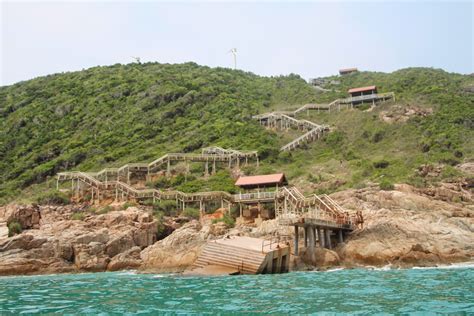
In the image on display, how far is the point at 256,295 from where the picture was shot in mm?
17344

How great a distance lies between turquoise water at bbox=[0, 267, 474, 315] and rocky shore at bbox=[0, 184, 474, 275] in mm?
5262

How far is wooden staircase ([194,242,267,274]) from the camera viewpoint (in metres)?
25.1

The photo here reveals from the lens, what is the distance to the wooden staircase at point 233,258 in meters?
25.1

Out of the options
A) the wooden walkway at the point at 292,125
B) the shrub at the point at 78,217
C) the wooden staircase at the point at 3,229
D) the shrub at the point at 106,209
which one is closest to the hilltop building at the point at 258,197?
the shrub at the point at 106,209

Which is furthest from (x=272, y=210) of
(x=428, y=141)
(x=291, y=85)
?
(x=291, y=85)

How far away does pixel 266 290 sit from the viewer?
18.7 meters

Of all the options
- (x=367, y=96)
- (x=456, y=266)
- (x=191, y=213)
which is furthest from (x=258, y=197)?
(x=367, y=96)

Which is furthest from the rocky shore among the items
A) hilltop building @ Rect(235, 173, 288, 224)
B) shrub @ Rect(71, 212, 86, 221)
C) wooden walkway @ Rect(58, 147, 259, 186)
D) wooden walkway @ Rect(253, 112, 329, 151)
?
wooden walkway @ Rect(253, 112, 329, 151)

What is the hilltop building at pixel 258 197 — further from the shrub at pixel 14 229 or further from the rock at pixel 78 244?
the shrub at pixel 14 229

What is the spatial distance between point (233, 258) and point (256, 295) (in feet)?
26.7

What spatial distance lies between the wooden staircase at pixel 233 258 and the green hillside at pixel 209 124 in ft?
61.2

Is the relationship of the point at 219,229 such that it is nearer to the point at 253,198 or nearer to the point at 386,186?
the point at 253,198

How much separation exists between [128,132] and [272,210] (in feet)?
119

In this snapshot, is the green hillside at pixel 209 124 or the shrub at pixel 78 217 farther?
the green hillside at pixel 209 124
